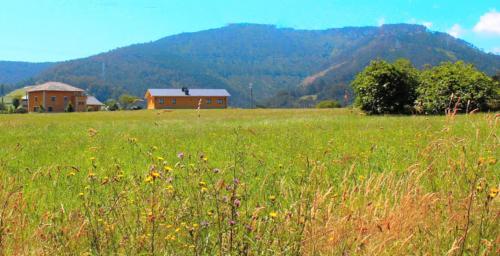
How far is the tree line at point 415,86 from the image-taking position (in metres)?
27.2

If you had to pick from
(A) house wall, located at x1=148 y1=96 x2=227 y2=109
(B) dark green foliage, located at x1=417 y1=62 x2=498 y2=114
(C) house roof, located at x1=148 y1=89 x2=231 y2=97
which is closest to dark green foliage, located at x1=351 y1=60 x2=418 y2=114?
(B) dark green foliage, located at x1=417 y1=62 x2=498 y2=114

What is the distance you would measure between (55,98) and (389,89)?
88.3 meters

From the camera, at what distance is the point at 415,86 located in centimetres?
3127

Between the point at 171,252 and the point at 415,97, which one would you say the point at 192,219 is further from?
the point at 415,97

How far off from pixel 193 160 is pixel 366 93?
2383 centimetres

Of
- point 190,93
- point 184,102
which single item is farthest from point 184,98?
point 190,93

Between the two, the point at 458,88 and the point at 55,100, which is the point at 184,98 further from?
the point at 458,88

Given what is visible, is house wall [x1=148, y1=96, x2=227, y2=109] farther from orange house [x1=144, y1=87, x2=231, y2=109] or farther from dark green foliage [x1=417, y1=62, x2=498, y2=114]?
dark green foliage [x1=417, y1=62, x2=498, y2=114]

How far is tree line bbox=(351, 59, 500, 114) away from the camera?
27219mm

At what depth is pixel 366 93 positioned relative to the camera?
3092 cm

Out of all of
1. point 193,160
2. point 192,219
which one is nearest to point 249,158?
A: point 193,160

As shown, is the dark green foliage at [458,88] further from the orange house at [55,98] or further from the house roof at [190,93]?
the orange house at [55,98]

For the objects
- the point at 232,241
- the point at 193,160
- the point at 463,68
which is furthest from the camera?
the point at 463,68

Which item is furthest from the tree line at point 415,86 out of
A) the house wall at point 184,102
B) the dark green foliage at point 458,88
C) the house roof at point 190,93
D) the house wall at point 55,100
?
the house wall at point 55,100
